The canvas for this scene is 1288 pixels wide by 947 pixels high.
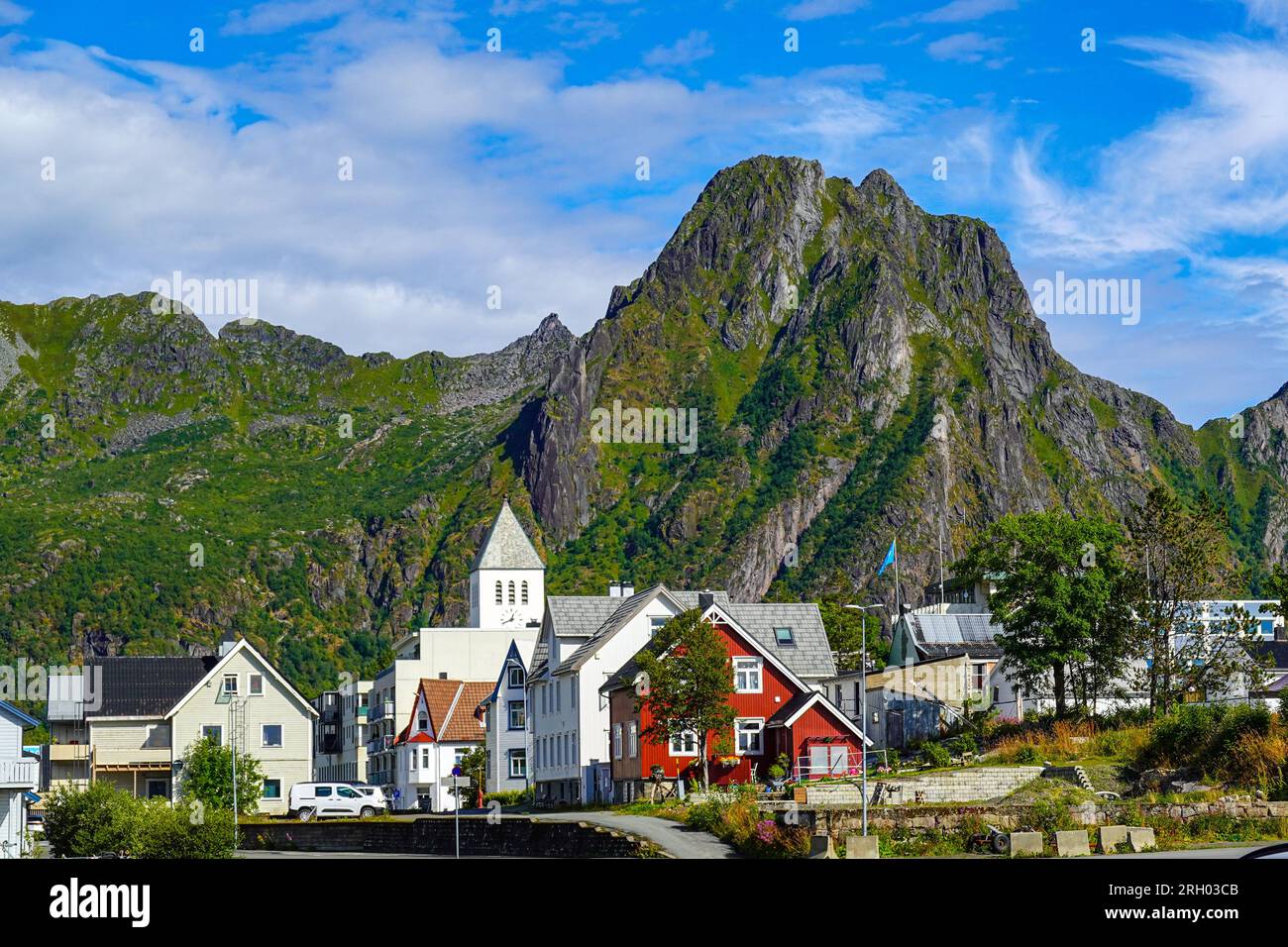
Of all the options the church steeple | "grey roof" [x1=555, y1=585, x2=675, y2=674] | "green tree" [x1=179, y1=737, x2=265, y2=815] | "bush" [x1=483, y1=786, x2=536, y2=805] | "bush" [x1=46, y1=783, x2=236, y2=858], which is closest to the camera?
"bush" [x1=46, y1=783, x2=236, y2=858]

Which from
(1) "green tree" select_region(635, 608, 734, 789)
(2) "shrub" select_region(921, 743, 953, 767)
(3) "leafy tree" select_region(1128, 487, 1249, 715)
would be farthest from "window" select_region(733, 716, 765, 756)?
(3) "leafy tree" select_region(1128, 487, 1249, 715)

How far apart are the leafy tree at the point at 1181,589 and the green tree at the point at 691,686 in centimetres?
1943

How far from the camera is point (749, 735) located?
2842 inches

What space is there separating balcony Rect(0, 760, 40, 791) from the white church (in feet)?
136

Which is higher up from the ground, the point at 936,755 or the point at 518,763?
the point at 936,755

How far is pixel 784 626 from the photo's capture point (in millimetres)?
87062

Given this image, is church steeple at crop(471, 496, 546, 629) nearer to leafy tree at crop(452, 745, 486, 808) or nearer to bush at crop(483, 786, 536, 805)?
leafy tree at crop(452, 745, 486, 808)

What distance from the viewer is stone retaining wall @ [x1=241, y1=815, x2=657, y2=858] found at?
1826 inches

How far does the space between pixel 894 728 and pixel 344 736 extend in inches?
2849

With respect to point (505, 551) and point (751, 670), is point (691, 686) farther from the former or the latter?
point (505, 551)

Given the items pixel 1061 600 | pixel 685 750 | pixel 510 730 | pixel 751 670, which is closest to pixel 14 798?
pixel 685 750

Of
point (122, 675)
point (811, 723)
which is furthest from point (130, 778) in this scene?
point (811, 723)
